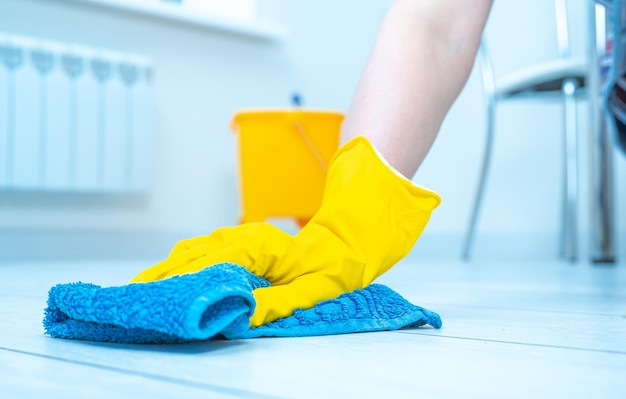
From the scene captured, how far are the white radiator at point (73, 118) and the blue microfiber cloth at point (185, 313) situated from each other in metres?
1.72

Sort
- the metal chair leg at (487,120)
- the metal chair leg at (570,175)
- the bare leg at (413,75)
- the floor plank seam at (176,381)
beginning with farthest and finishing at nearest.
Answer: the metal chair leg at (487,120) < the metal chair leg at (570,175) < the bare leg at (413,75) < the floor plank seam at (176,381)

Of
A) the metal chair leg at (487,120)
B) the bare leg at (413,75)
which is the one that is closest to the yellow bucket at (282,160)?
the metal chair leg at (487,120)

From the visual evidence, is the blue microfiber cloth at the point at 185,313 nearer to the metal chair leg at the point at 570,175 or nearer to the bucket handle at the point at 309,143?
the bucket handle at the point at 309,143

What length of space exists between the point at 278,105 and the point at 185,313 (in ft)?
7.90

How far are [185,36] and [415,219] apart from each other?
206 centimetres

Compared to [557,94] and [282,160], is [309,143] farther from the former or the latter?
[557,94]

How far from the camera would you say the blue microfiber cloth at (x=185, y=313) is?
0.52m

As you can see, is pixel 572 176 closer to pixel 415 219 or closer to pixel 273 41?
pixel 273 41

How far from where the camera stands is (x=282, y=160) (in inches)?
89.2

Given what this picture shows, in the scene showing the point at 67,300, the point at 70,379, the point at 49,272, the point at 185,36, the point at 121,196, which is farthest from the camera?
the point at 185,36

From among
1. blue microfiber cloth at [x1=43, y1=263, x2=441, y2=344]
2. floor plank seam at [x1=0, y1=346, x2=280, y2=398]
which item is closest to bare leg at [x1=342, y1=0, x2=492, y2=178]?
blue microfiber cloth at [x1=43, y1=263, x2=441, y2=344]

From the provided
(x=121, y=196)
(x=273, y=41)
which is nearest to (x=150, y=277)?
(x=121, y=196)

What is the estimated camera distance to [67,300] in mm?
590

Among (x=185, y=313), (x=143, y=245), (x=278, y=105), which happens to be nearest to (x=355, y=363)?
(x=185, y=313)
